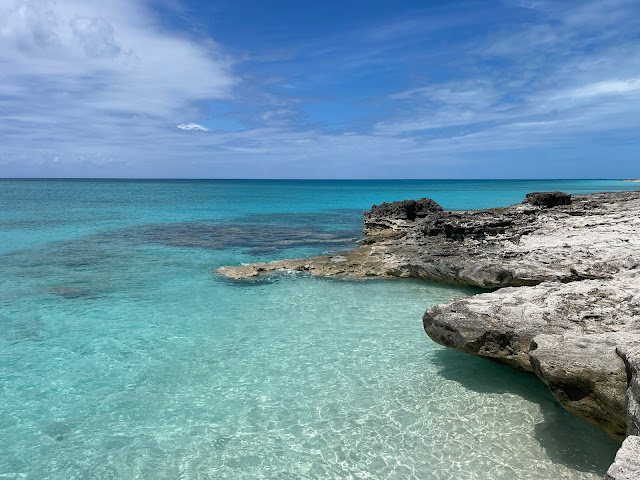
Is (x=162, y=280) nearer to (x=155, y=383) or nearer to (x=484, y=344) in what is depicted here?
(x=155, y=383)

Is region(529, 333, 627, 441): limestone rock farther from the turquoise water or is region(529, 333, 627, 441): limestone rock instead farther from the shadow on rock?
the turquoise water

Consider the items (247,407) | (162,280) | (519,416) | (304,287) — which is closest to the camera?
(519,416)

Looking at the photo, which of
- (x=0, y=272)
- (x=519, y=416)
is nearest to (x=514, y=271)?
(x=519, y=416)

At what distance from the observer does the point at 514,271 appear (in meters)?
12.1

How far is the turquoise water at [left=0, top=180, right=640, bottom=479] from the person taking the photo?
6.08m

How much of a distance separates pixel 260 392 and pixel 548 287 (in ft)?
19.8

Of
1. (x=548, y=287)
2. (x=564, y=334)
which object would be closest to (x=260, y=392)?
(x=564, y=334)

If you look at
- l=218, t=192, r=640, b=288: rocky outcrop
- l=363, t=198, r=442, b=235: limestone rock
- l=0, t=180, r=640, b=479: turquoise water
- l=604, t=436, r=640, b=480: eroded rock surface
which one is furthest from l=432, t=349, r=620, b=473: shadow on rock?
l=363, t=198, r=442, b=235: limestone rock

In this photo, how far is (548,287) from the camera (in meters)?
8.49

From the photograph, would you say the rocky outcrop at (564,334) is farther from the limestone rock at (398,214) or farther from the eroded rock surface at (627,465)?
the limestone rock at (398,214)

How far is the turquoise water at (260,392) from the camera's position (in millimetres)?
6078

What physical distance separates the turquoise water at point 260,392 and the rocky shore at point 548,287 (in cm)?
89

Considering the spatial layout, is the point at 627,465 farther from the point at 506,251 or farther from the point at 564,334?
the point at 506,251

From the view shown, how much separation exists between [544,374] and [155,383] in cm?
680
